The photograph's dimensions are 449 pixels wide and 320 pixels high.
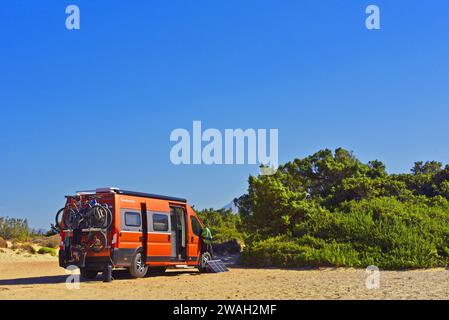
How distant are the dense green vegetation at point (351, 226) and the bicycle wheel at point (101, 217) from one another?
8809 mm

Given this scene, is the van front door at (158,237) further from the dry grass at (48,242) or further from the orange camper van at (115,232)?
the dry grass at (48,242)

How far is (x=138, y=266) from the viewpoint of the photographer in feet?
54.3

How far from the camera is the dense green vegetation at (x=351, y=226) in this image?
2027 cm

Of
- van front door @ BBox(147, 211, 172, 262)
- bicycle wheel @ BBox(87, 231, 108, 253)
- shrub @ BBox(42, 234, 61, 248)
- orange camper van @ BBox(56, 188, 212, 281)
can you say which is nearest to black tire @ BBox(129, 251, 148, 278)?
orange camper van @ BBox(56, 188, 212, 281)

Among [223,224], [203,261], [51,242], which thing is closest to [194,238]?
[203,261]

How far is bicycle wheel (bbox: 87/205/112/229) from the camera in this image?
15.5 m

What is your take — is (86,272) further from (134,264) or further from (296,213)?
(296,213)

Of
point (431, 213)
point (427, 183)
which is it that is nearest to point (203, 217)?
point (427, 183)

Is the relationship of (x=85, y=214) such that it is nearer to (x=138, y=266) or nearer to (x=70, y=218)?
(x=70, y=218)

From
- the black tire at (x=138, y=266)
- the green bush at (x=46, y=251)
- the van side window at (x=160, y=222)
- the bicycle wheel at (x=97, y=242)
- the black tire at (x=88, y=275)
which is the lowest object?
the green bush at (x=46, y=251)

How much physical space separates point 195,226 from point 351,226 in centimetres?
709

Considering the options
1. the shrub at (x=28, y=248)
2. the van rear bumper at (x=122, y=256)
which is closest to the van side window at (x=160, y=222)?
the van rear bumper at (x=122, y=256)

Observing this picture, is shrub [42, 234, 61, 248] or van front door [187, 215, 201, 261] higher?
van front door [187, 215, 201, 261]

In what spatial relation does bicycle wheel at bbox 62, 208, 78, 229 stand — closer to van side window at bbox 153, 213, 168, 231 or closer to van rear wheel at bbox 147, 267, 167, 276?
van side window at bbox 153, 213, 168, 231
